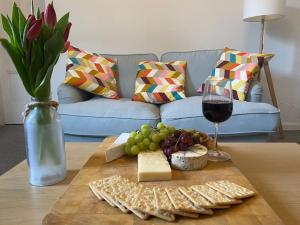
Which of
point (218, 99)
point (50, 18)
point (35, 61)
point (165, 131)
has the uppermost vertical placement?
point (50, 18)

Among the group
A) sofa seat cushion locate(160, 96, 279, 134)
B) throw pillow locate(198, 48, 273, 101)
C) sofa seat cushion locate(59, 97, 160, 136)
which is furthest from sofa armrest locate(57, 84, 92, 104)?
throw pillow locate(198, 48, 273, 101)

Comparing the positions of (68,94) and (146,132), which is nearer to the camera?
(146,132)

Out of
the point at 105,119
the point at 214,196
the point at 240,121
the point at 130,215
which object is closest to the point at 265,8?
the point at 240,121

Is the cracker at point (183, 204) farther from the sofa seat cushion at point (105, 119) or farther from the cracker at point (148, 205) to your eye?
the sofa seat cushion at point (105, 119)

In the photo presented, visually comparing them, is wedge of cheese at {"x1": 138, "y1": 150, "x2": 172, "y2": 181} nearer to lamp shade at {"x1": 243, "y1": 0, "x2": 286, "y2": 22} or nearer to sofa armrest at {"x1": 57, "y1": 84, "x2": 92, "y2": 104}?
sofa armrest at {"x1": 57, "y1": 84, "x2": 92, "y2": 104}

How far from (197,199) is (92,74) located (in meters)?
1.68

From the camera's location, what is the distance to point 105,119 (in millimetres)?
1564

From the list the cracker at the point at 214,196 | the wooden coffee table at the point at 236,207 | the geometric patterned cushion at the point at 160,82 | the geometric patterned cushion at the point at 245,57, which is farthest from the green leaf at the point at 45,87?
the geometric patterned cushion at the point at 245,57

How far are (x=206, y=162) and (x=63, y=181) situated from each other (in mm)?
407

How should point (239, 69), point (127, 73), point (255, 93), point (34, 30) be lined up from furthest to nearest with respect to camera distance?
point (127, 73), point (239, 69), point (255, 93), point (34, 30)

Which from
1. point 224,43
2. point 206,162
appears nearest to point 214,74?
point 224,43

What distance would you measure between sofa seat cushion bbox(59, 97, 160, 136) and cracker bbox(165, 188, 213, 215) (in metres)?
1.01

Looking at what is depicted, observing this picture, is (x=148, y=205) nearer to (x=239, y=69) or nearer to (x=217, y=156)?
(x=217, y=156)

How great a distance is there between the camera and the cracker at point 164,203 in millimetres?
477
